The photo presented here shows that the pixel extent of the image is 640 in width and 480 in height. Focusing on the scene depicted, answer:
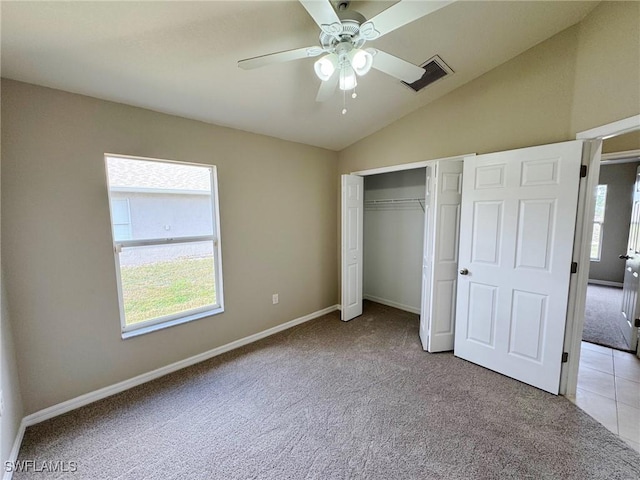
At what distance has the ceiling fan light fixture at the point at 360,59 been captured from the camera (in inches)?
53.3

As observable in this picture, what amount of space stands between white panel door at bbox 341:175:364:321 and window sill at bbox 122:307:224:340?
167cm

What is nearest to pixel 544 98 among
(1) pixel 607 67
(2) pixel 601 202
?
(1) pixel 607 67

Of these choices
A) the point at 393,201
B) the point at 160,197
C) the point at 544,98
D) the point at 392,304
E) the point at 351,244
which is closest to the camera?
the point at 544,98

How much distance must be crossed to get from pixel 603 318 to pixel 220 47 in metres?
5.54

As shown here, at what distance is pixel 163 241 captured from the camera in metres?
2.47

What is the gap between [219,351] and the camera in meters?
2.86

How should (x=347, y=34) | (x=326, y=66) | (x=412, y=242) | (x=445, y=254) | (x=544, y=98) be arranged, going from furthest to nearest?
(x=412, y=242), (x=445, y=254), (x=544, y=98), (x=326, y=66), (x=347, y=34)

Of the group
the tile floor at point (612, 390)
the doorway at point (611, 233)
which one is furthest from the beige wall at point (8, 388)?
the doorway at point (611, 233)

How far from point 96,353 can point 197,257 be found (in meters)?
1.10

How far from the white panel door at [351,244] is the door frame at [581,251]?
7.21ft

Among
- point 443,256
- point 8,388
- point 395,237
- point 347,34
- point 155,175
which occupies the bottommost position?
point 8,388

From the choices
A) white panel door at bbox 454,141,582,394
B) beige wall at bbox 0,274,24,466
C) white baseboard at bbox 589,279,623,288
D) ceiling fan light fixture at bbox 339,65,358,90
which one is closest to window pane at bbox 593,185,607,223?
white baseboard at bbox 589,279,623,288

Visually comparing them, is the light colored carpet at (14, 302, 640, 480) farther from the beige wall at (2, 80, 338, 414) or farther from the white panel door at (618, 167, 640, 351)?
the white panel door at (618, 167, 640, 351)

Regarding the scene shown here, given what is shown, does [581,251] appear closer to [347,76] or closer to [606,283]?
[347,76]
